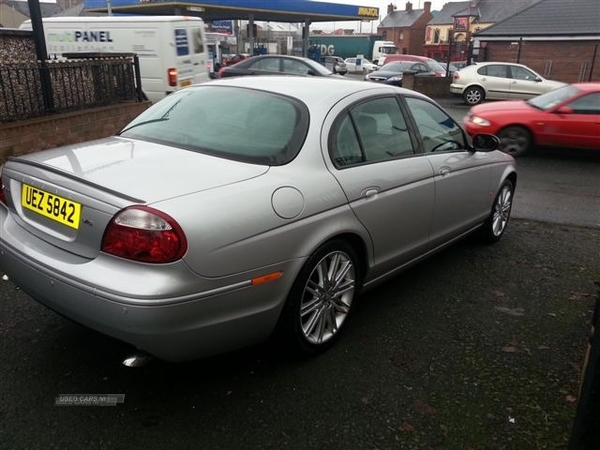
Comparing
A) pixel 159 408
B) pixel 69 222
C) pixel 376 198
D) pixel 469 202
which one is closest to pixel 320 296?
pixel 376 198

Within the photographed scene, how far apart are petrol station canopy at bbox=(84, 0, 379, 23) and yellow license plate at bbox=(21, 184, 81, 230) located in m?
25.1

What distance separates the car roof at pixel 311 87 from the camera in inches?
126

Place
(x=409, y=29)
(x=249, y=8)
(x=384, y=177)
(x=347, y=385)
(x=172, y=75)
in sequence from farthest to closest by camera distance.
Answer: (x=409, y=29) < (x=249, y=8) < (x=172, y=75) < (x=384, y=177) < (x=347, y=385)

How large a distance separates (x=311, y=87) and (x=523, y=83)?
52.7ft

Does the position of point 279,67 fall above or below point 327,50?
above

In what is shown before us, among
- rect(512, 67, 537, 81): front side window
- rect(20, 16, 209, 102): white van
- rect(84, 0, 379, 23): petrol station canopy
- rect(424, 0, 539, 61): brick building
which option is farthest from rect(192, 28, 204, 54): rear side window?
rect(424, 0, 539, 61): brick building

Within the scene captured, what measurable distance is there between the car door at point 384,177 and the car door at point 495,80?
1555cm

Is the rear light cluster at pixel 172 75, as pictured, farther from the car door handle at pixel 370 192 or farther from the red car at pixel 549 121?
the car door handle at pixel 370 192

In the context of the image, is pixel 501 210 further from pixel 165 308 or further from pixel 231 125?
pixel 165 308

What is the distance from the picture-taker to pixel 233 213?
2391 millimetres

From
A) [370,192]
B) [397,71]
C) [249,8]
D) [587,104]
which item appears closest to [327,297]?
[370,192]

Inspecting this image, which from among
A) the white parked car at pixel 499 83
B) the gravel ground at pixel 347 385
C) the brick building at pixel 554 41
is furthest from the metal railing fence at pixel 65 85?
the brick building at pixel 554 41

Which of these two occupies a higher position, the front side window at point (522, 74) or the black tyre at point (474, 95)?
the front side window at point (522, 74)

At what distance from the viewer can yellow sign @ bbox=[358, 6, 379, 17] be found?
29825 millimetres
